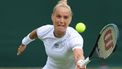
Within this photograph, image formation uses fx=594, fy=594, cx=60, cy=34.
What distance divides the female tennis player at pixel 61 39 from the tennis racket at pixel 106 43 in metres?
0.18

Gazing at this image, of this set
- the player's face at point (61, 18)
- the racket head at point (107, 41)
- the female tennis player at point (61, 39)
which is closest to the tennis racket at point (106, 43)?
the racket head at point (107, 41)

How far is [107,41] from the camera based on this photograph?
552 cm

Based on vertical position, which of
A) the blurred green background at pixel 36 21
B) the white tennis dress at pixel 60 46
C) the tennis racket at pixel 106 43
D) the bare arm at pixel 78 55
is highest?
the tennis racket at pixel 106 43

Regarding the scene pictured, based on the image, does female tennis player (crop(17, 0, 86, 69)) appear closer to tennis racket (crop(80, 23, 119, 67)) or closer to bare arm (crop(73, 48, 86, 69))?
bare arm (crop(73, 48, 86, 69))

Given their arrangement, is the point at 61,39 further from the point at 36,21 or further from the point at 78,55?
the point at 36,21

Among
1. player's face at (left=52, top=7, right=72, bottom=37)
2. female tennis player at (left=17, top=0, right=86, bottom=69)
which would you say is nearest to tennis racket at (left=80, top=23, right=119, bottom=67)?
female tennis player at (left=17, top=0, right=86, bottom=69)

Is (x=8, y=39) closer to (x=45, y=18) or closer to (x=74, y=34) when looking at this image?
(x=45, y=18)

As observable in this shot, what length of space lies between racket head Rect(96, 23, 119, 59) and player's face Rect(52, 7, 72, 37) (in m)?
0.45

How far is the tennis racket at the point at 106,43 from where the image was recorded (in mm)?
5270

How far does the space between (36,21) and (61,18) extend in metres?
4.09

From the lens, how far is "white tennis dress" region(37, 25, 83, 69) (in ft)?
19.4

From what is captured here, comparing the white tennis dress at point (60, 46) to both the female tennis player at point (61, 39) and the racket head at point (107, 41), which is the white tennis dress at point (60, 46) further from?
the racket head at point (107, 41)

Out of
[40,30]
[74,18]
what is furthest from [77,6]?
[40,30]

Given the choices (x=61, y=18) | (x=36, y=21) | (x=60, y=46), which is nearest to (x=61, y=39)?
(x=60, y=46)
